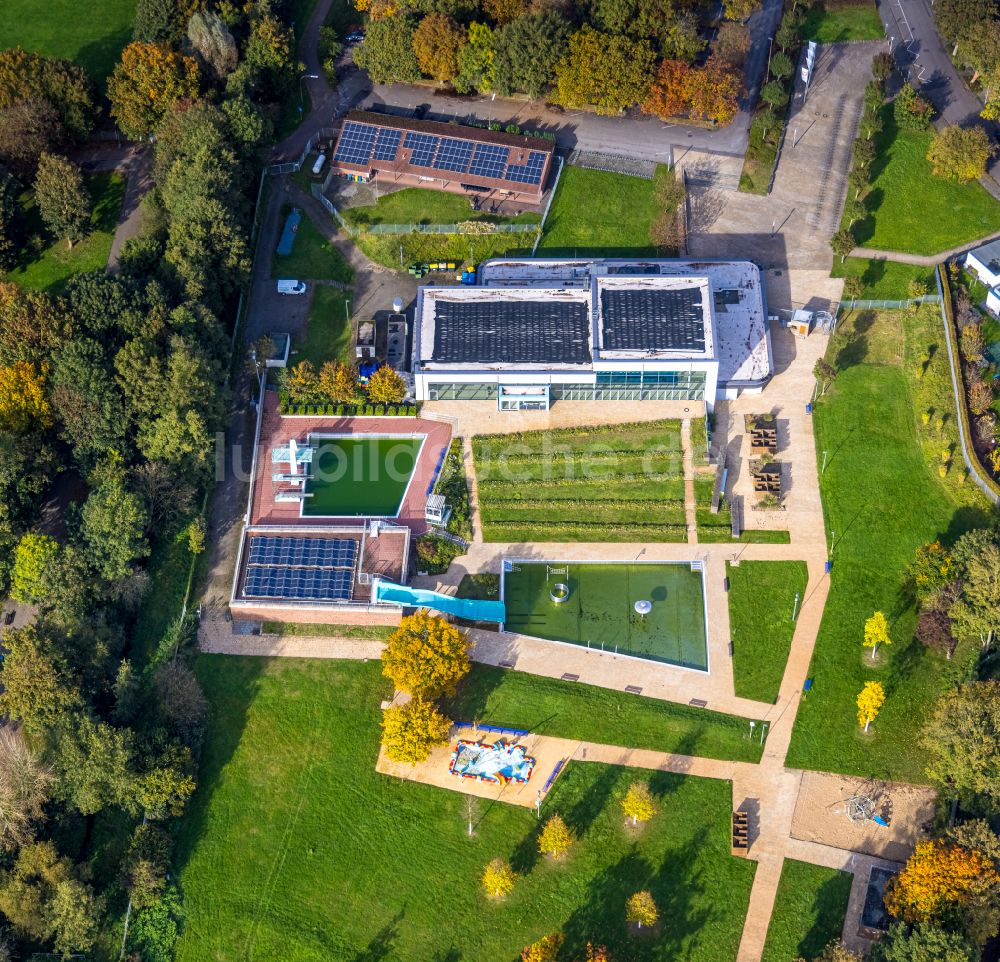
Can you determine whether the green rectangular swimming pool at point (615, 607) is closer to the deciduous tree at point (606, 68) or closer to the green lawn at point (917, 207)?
A: the green lawn at point (917, 207)

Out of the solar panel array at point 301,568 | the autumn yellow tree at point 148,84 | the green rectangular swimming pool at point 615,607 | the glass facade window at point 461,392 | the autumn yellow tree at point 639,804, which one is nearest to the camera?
the autumn yellow tree at point 639,804

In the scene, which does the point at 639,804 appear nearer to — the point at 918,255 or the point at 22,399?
the point at 22,399

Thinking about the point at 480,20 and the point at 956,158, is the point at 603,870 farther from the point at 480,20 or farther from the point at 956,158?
the point at 480,20

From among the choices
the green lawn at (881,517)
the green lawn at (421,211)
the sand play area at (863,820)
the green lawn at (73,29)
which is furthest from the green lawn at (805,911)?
the green lawn at (73,29)

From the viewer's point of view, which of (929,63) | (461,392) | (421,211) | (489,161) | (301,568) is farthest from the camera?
(929,63)

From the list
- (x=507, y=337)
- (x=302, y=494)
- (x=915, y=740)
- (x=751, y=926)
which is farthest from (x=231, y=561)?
(x=915, y=740)

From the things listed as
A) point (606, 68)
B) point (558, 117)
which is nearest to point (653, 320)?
point (606, 68)

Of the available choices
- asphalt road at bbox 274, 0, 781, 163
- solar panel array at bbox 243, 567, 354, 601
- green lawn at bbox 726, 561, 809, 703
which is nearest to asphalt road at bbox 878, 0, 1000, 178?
asphalt road at bbox 274, 0, 781, 163
